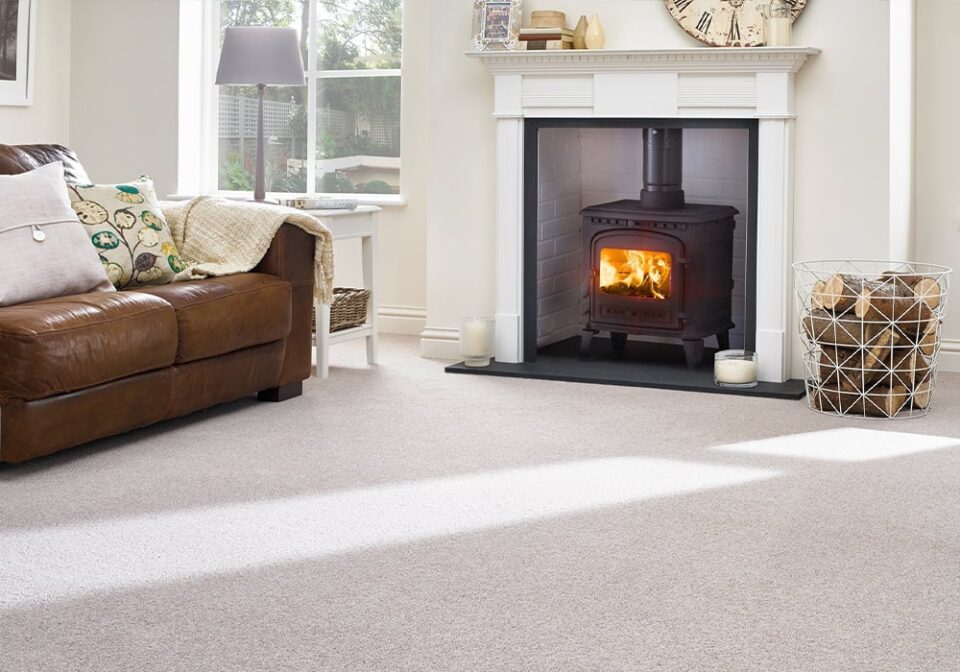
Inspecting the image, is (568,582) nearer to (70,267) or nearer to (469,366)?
(70,267)

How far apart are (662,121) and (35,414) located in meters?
2.55

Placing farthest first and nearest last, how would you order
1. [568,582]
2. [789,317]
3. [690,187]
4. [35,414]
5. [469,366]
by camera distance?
[690,187]
[469,366]
[789,317]
[35,414]
[568,582]

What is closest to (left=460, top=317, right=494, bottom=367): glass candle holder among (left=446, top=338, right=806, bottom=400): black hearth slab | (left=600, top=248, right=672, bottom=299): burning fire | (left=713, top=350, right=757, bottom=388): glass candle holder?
(left=446, top=338, right=806, bottom=400): black hearth slab

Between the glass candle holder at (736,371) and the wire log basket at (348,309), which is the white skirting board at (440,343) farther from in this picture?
the glass candle holder at (736,371)

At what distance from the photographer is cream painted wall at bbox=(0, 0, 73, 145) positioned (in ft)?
20.1

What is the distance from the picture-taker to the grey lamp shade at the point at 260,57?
502cm

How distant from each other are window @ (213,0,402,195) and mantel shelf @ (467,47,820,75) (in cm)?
113

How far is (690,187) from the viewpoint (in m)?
5.44

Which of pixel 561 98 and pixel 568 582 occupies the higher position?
pixel 561 98

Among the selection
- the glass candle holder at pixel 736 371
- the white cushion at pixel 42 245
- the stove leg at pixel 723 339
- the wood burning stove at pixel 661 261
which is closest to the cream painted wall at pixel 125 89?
the wood burning stove at pixel 661 261

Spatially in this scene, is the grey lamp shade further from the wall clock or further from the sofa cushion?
the wall clock

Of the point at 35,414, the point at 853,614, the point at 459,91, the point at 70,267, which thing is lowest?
the point at 853,614

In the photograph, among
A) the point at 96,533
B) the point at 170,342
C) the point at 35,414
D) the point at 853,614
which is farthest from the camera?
the point at 170,342

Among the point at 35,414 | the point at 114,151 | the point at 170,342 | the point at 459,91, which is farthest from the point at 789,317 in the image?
the point at 114,151
